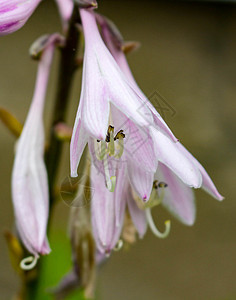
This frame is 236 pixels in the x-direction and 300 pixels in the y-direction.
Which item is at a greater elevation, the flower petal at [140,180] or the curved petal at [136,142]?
the curved petal at [136,142]

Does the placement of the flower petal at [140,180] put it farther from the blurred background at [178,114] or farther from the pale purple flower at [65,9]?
the blurred background at [178,114]

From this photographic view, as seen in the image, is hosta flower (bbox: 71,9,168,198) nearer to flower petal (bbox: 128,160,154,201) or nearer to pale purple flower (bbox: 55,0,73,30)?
flower petal (bbox: 128,160,154,201)

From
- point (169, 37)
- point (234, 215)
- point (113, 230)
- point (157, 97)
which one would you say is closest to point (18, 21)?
point (157, 97)

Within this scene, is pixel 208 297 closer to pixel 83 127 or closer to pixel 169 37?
pixel 169 37

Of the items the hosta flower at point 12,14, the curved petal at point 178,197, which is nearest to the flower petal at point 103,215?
the curved petal at point 178,197

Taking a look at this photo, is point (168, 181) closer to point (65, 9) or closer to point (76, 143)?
point (76, 143)

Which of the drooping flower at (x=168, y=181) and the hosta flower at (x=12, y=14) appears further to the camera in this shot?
the drooping flower at (x=168, y=181)
